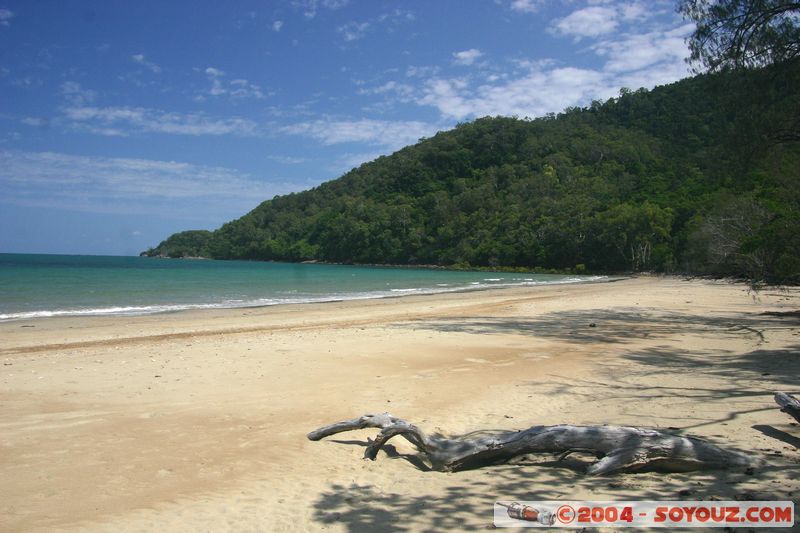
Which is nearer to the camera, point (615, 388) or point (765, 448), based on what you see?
point (765, 448)

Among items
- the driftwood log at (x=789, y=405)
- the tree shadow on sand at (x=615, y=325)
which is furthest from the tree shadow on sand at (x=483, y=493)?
the tree shadow on sand at (x=615, y=325)

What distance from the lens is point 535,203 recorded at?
97562 millimetres

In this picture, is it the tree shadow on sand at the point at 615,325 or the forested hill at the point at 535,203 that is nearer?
the tree shadow on sand at the point at 615,325

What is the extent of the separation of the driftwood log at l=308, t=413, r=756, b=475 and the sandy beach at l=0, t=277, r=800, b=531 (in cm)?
12

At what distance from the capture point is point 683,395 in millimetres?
7406

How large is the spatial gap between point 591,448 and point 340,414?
11.1 ft

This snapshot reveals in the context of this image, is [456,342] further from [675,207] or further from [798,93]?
[675,207]

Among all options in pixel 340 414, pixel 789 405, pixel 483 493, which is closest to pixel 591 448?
pixel 483 493

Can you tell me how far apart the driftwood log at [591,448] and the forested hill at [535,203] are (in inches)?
644

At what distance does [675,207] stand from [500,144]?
54876mm

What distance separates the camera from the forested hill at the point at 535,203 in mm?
71250

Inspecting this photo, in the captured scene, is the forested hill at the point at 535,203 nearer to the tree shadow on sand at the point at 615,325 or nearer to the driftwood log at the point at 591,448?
the tree shadow on sand at the point at 615,325

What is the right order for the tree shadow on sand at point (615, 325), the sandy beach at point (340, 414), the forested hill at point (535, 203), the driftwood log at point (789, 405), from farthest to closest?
the forested hill at point (535, 203) < the tree shadow on sand at point (615, 325) < the driftwood log at point (789, 405) < the sandy beach at point (340, 414)

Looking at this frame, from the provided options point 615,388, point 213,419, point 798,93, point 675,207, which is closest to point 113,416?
point 213,419
